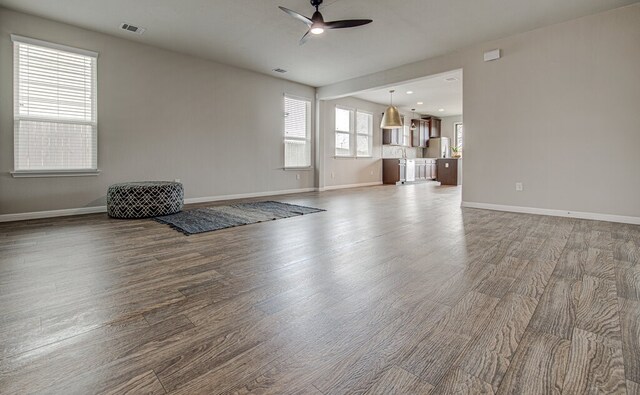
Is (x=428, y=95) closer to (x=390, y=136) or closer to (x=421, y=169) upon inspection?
(x=390, y=136)

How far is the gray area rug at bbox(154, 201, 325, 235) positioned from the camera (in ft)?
12.0

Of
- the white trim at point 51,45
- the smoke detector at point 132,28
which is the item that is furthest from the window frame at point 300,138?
the white trim at point 51,45

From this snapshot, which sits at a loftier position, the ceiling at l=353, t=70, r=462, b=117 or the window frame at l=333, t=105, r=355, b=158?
the ceiling at l=353, t=70, r=462, b=117

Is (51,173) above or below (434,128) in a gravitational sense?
below

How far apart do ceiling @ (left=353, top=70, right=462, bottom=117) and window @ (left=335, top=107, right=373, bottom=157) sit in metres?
0.54

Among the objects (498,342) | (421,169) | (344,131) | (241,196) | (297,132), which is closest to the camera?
(498,342)

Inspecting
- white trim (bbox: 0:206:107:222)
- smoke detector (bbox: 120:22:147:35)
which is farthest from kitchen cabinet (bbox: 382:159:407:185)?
white trim (bbox: 0:206:107:222)

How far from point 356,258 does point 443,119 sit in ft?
38.5

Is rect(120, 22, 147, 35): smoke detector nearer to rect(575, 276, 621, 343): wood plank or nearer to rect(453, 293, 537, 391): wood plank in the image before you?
rect(453, 293, 537, 391): wood plank

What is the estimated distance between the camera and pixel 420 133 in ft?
38.7

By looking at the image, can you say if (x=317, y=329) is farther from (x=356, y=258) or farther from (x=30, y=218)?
(x=30, y=218)

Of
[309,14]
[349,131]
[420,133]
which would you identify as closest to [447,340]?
[309,14]

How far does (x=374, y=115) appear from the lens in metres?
9.87

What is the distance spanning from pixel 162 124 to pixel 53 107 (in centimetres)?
140
